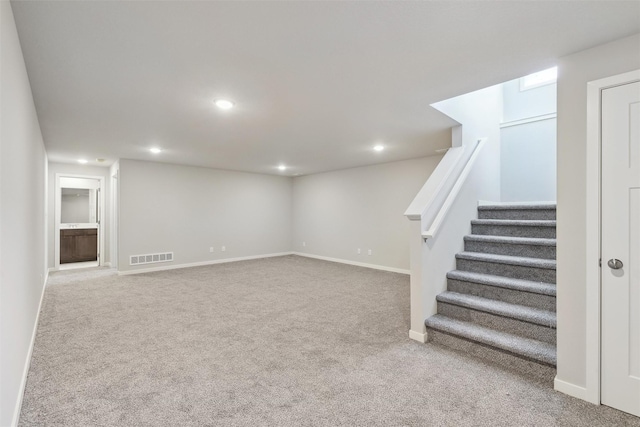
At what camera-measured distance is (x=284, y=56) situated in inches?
79.0

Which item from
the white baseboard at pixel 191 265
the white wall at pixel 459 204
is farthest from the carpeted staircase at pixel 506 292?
the white baseboard at pixel 191 265

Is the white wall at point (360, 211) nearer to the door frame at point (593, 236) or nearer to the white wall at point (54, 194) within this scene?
the door frame at point (593, 236)

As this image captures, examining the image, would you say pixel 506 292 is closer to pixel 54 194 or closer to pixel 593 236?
pixel 593 236

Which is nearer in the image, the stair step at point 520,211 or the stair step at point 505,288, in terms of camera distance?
the stair step at point 505,288

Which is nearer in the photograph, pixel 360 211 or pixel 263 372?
pixel 263 372

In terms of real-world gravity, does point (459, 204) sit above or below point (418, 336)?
above

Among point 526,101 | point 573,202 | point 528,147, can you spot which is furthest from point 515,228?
point 526,101

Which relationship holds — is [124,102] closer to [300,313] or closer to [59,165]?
[300,313]

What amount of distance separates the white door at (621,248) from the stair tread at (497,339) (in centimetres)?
34

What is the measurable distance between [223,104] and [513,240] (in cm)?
315

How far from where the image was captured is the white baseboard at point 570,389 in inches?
74.9

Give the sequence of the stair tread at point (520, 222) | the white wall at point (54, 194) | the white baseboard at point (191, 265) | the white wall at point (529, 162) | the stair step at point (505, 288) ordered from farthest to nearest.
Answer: the white wall at point (54, 194), the white baseboard at point (191, 265), the white wall at point (529, 162), the stair tread at point (520, 222), the stair step at point (505, 288)

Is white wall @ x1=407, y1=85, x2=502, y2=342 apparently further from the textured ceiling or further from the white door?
the white door

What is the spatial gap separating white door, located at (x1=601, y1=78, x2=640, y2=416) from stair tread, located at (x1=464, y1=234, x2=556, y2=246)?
92 centimetres
